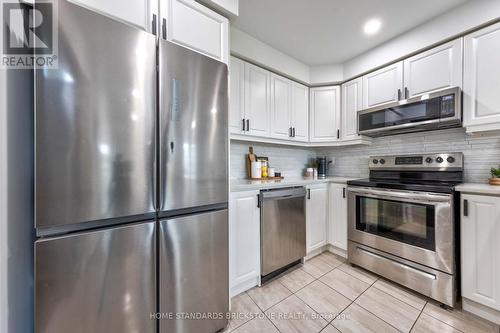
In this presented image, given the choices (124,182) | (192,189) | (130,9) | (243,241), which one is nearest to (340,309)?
(243,241)

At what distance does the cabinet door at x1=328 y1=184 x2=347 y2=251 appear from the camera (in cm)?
228

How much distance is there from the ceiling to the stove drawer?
2.22m

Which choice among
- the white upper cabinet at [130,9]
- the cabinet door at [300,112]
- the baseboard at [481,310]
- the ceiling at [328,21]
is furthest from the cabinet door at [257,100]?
the baseboard at [481,310]

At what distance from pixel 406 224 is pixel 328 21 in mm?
2029

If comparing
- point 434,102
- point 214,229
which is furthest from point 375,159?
point 214,229

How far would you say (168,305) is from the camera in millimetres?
1061

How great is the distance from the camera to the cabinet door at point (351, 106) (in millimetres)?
2414

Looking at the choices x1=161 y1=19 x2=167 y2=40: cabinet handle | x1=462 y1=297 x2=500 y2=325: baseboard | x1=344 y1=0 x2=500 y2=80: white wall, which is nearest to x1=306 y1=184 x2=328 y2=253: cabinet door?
x1=462 y1=297 x2=500 y2=325: baseboard

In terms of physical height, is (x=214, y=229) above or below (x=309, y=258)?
above

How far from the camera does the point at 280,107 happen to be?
8.00 feet

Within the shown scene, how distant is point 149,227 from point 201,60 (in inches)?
39.9

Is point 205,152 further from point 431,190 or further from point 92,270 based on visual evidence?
point 431,190

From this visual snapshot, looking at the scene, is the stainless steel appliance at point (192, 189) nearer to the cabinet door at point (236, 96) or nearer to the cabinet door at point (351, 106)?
the cabinet door at point (236, 96)

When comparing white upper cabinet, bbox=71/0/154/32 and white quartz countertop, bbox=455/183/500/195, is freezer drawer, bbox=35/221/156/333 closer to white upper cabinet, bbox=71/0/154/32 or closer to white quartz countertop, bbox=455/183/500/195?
white upper cabinet, bbox=71/0/154/32
